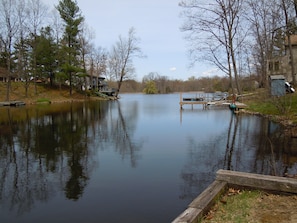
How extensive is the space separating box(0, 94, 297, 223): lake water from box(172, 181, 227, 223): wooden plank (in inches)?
26.8

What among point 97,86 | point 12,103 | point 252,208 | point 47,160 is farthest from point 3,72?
point 252,208

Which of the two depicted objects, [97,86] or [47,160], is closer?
[47,160]

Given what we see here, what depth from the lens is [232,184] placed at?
490 centimetres

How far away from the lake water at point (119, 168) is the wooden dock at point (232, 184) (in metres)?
0.70

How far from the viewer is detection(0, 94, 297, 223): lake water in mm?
4801

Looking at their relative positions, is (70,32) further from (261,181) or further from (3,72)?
(261,181)

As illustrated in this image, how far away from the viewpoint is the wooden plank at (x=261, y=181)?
447 centimetres

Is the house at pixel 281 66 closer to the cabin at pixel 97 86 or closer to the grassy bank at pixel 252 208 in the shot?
the cabin at pixel 97 86

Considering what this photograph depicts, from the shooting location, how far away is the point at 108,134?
41.2ft

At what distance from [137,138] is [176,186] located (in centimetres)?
583

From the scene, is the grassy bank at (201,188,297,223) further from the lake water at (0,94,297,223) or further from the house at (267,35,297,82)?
the house at (267,35,297,82)

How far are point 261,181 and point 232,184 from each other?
519 millimetres

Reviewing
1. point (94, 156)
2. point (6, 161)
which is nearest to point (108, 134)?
point (94, 156)

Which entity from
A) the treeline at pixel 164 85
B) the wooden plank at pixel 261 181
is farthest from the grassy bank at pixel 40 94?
the treeline at pixel 164 85
